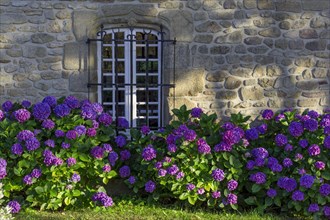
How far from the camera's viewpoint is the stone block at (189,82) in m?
6.16

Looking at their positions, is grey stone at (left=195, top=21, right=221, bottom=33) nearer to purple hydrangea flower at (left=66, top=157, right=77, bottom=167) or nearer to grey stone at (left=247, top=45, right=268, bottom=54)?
grey stone at (left=247, top=45, right=268, bottom=54)

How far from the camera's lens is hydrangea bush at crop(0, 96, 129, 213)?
4957mm

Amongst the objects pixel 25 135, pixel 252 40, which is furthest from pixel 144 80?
pixel 25 135

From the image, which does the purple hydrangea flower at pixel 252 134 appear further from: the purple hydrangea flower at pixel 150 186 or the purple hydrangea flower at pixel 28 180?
the purple hydrangea flower at pixel 28 180

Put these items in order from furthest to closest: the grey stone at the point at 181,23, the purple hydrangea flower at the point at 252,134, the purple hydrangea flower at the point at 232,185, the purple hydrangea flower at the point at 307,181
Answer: the grey stone at the point at 181,23 → the purple hydrangea flower at the point at 252,134 → the purple hydrangea flower at the point at 232,185 → the purple hydrangea flower at the point at 307,181

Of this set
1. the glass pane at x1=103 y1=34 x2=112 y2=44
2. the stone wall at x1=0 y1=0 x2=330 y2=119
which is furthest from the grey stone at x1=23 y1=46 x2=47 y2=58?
the glass pane at x1=103 y1=34 x2=112 y2=44

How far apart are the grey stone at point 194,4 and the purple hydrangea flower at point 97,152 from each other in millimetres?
2162

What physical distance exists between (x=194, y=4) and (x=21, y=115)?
2.47 m

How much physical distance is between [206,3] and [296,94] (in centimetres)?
160

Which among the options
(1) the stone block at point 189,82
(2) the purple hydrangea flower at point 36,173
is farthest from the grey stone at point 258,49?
(2) the purple hydrangea flower at point 36,173

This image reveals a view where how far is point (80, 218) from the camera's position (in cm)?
482

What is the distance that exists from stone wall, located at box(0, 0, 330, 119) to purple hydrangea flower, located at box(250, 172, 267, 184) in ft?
4.55

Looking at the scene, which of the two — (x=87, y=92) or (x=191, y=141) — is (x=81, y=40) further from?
(x=191, y=141)

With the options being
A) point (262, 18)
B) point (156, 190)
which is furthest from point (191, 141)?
point (262, 18)
